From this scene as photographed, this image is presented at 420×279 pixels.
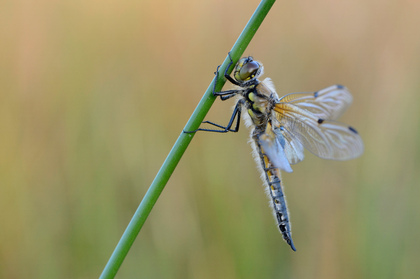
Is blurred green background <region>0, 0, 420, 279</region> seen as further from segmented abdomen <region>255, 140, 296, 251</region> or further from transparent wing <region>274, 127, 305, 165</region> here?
transparent wing <region>274, 127, 305, 165</region>

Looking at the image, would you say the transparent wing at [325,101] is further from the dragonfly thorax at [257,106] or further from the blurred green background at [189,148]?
the blurred green background at [189,148]

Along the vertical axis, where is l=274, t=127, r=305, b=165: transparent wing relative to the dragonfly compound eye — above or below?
below

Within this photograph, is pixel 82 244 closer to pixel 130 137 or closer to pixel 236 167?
pixel 130 137

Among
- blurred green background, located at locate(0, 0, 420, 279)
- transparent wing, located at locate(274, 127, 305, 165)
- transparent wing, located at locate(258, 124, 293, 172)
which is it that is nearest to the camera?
transparent wing, located at locate(258, 124, 293, 172)

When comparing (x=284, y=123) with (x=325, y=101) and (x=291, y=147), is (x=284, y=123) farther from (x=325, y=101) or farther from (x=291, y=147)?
(x=325, y=101)

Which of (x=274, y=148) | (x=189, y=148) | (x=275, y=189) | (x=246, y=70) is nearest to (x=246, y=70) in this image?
(x=246, y=70)

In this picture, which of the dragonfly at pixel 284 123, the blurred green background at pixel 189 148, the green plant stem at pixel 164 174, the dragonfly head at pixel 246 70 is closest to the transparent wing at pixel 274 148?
the dragonfly at pixel 284 123

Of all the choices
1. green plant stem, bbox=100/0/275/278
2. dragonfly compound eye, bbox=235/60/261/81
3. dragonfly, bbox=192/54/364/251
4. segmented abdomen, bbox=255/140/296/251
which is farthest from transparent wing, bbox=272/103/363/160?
green plant stem, bbox=100/0/275/278
